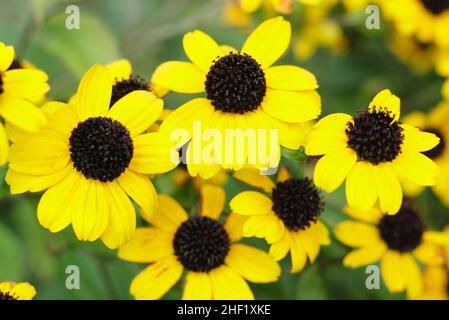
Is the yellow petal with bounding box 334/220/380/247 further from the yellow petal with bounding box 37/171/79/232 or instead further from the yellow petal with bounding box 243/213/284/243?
the yellow petal with bounding box 37/171/79/232

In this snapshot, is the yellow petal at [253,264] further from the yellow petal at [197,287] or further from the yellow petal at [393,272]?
the yellow petal at [393,272]

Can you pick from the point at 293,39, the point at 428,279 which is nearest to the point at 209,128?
the point at 428,279

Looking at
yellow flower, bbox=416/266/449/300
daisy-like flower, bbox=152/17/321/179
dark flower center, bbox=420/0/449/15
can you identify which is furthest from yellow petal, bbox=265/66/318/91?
dark flower center, bbox=420/0/449/15

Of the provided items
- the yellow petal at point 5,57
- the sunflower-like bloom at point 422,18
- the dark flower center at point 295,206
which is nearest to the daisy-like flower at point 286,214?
the dark flower center at point 295,206

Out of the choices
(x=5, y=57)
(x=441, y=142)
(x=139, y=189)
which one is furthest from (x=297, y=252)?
(x=441, y=142)

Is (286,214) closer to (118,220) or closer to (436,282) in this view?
(118,220)

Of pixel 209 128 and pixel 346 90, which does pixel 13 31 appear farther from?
pixel 346 90
